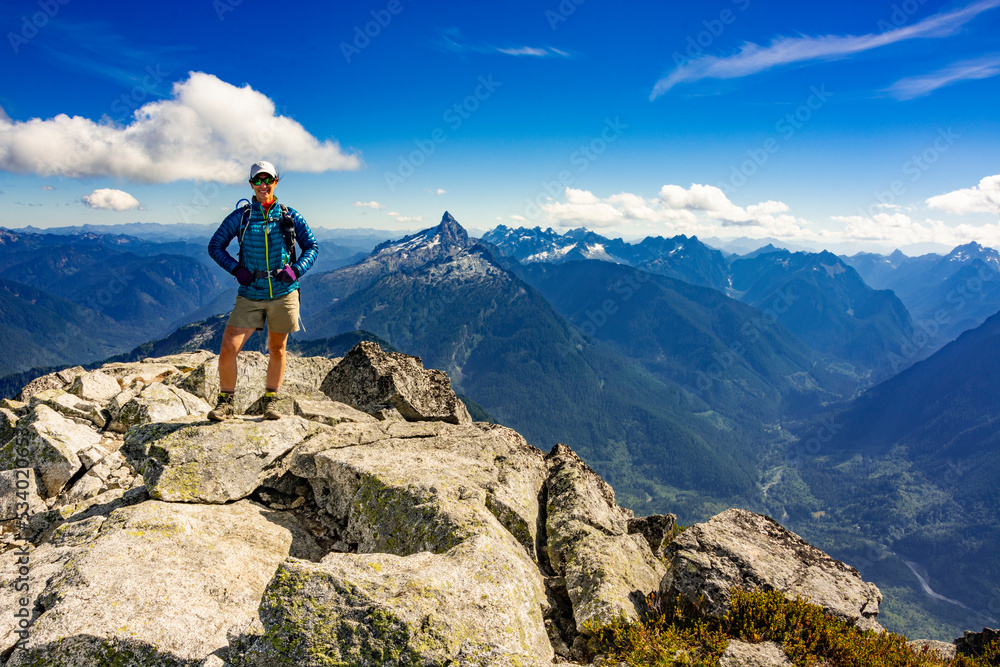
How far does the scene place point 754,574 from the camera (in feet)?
35.6

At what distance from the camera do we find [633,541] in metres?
13.3

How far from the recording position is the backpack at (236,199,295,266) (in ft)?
39.8

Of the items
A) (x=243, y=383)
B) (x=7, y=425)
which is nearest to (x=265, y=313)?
(x=243, y=383)

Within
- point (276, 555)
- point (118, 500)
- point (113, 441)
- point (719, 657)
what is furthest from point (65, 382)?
point (719, 657)

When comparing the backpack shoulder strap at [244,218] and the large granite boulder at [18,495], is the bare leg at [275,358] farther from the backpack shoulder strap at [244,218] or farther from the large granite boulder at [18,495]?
the large granite boulder at [18,495]

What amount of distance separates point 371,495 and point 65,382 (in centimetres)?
2016

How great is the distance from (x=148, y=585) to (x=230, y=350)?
683 centimetres

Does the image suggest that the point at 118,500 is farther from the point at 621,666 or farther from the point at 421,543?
the point at 621,666

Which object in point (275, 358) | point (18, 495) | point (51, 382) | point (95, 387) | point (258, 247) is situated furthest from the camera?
point (51, 382)

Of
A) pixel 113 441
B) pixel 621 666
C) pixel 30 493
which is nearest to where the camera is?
pixel 621 666

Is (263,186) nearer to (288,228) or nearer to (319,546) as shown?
(288,228)

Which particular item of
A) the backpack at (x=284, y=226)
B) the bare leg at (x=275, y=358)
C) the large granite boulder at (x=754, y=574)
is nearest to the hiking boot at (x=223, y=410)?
the bare leg at (x=275, y=358)

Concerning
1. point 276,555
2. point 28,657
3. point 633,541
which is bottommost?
point 633,541

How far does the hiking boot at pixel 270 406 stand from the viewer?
1392 cm
